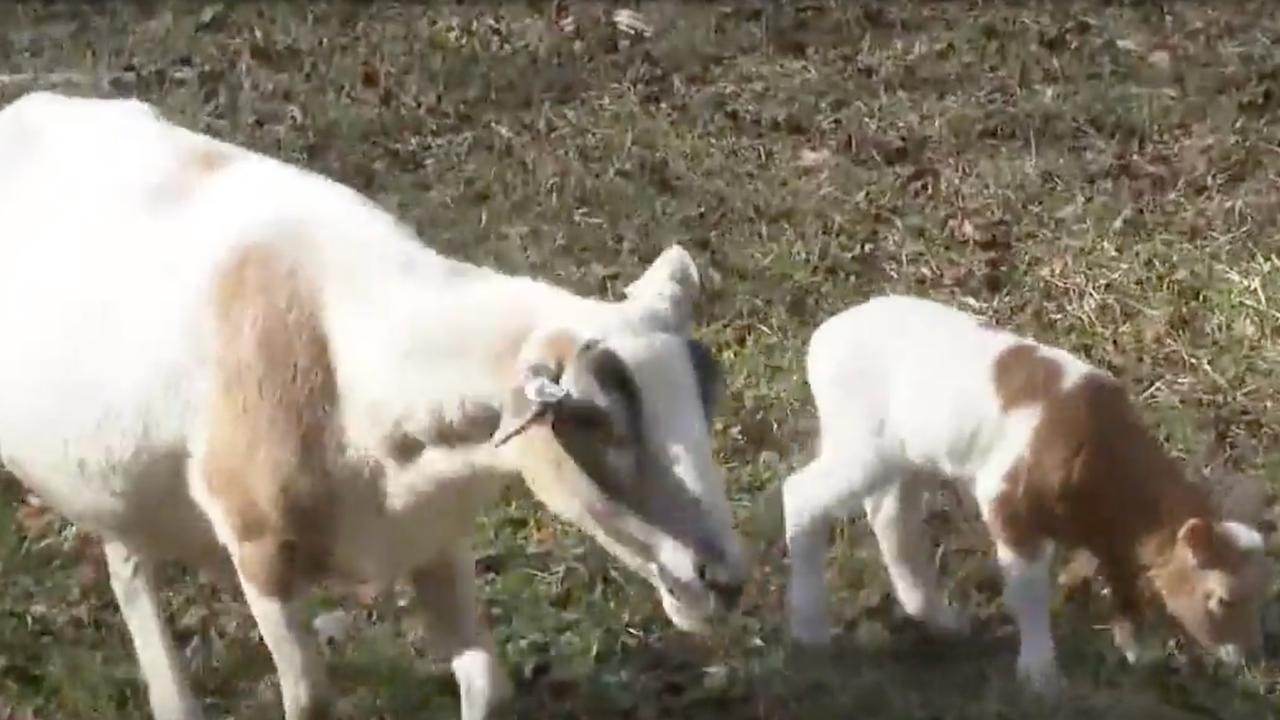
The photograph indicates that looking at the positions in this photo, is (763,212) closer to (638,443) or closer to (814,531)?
(814,531)

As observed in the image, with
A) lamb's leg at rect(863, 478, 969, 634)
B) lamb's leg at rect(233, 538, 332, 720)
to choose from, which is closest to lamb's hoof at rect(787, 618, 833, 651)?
lamb's leg at rect(863, 478, 969, 634)

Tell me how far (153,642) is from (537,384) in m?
1.86

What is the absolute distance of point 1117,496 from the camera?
4.57m

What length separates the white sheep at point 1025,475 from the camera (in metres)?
4.52

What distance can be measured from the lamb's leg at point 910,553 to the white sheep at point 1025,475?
47 mm

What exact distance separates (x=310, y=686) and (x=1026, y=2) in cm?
700

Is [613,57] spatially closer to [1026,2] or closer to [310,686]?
[1026,2]

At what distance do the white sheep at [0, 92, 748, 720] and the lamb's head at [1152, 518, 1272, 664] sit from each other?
1.67 meters

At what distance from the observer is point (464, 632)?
4.30 metres

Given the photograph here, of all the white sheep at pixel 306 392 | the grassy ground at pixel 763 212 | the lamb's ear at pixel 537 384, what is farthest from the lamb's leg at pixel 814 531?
the lamb's ear at pixel 537 384

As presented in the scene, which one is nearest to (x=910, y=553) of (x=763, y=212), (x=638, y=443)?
(x=638, y=443)

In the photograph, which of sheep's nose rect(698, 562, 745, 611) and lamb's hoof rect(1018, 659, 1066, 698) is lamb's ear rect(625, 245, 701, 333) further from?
lamb's hoof rect(1018, 659, 1066, 698)

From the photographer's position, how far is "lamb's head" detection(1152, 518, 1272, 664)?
444 centimetres

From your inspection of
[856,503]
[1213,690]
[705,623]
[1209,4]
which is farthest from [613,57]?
[705,623]
